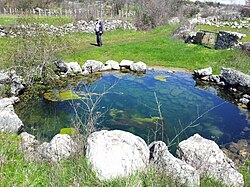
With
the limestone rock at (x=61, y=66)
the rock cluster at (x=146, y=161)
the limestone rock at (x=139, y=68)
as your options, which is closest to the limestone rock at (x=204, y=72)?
the limestone rock at (x=139, y=68)

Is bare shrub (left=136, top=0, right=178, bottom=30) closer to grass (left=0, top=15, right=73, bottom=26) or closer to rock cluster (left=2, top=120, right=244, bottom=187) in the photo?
grass (left=0, top=15, right=73, bottom=26)

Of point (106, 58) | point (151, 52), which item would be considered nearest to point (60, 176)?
point (106, 58)

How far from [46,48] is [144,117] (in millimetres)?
5566

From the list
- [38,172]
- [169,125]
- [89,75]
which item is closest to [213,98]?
[169,125]

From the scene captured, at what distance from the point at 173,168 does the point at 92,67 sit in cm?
1097

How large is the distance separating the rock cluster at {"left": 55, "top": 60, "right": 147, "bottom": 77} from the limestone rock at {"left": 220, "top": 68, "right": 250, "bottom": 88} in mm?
4225

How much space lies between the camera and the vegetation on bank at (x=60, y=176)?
414 centimetres

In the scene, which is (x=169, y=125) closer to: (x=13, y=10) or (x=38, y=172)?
(x=38, y=172)

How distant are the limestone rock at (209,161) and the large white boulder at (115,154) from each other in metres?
1.11

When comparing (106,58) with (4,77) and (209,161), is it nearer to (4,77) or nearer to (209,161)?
(4,77)

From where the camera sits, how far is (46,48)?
1259 cm

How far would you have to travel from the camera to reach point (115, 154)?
493 centimetres

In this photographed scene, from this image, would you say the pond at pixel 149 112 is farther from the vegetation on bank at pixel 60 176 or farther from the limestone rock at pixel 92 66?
the vegetation on bank at pixel 60 176

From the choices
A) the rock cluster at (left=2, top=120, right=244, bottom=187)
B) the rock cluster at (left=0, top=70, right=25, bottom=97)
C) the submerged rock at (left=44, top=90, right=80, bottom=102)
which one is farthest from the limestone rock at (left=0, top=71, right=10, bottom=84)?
the rock cluster at (left=2, top=120, right=244, bottom=187)
